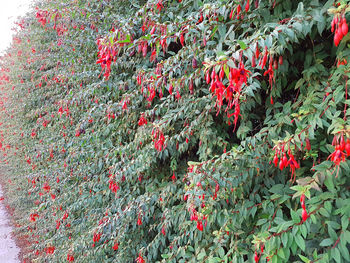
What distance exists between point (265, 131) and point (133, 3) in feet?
6.48

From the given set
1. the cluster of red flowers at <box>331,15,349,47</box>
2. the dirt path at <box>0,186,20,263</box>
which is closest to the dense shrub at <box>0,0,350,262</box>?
the cluster of red flowers at <box>331,15,349,47</box>

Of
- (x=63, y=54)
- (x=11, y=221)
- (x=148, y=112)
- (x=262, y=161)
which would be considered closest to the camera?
(x=262, y=161)

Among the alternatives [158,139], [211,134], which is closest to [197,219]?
[211,134]

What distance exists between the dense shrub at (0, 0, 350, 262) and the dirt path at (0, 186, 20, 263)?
5.32 ft

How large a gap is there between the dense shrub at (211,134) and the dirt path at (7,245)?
1620 millimetres

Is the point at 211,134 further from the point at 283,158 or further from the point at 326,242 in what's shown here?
the point at 326,242

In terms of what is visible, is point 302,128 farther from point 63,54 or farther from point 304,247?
point 63,54

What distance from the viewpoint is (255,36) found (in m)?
1.39

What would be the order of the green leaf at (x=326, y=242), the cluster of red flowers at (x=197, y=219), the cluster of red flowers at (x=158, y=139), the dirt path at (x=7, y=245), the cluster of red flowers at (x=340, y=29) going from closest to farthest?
the cluster of red flowers at (x=340, y=29) < the green leaf at (x=326, y=242) < the cluster of red flowers at (x=197, y=219) < the cluster of red flowers at (x=158, y=139) < the dirt path at (x=7, y=245)

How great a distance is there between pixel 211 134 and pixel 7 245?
19.2 feet

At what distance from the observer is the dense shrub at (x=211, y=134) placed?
1369 mm

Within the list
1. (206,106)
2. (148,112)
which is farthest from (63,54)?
(206,106)

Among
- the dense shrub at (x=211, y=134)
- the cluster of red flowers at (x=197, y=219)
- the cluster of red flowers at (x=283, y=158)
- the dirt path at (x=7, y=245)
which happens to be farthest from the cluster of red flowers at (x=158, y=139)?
the dirt path at (x=7, y=245)

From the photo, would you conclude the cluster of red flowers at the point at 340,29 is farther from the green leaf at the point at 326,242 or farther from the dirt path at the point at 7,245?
the dirt path at the point at 7,245
